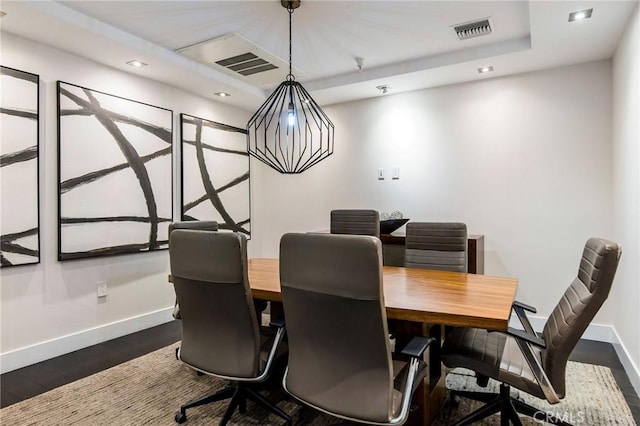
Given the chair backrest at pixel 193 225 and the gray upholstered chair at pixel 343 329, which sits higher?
the chair backrest at pixel 193 225

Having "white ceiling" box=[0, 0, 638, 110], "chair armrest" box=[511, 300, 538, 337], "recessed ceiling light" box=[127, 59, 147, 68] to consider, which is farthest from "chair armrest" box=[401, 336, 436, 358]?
"recessed ceiling light" box=[127, 59, 147, 68]

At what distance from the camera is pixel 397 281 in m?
2.31

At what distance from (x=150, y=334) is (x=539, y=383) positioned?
318 centimetres

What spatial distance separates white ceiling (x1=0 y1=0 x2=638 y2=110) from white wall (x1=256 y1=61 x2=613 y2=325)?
26cm

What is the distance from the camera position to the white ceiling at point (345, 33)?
252 cm

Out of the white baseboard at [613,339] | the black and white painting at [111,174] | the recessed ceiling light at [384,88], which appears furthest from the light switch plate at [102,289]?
the white baseboard at [613,339]

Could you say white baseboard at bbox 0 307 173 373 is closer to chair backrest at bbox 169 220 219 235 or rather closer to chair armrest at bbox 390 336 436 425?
chair backrest at bbox 169 220 219 235

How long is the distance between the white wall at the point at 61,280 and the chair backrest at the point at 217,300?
173 cm

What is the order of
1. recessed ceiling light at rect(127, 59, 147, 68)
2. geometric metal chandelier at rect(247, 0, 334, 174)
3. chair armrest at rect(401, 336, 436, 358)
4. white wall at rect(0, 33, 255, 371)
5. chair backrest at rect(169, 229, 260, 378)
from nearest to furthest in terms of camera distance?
chair armrest at rect(401, 336, 436, 358), chair backrest at rect(169, 229, 260, 378), white wall at rect(0, 33, 255, 371), recessed ceiling light at rect(127, 59, 147, 68), geometric metal chandelier at rect(247, 0, 334, 174)

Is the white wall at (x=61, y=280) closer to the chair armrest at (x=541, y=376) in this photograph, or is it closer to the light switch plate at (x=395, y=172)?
the light switch plate at (x=395, y=172)

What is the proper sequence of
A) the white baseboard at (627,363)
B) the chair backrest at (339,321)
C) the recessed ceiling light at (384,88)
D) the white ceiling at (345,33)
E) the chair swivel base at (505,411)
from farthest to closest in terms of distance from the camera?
1. the recessed ceiling light at (384,88)
2. the white ceiling at (345,33)
3. the white baseboard at (627,363)
4. the chair swivel base at (505,411)
5. the chair backrest at (339,321)

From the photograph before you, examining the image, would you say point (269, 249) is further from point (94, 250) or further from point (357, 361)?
point (357, 361)

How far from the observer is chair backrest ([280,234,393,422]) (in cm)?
135

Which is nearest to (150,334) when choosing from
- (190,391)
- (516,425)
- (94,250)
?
(94,250)
